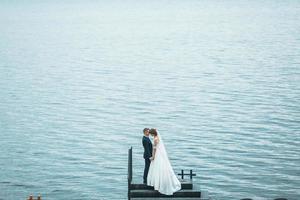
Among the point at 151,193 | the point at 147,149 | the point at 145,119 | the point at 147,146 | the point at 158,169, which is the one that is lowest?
the point at 151,193

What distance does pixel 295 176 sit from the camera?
43969 mm

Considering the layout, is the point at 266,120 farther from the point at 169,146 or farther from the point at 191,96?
the point at 191,96

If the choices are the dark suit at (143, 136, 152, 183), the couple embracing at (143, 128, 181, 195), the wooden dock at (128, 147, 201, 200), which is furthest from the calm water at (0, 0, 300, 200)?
the couple embracing at (143, 128, 181, 195)

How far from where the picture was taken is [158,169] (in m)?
28.0

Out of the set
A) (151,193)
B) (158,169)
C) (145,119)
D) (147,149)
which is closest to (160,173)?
(158,169)

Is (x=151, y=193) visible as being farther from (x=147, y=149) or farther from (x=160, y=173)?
(x=147, y=149)

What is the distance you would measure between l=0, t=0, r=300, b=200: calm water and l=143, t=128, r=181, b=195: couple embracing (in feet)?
37.1

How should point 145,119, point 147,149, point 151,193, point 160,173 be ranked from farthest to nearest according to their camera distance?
point 145,119 < point 147,149 < point 151,193 < point 160,173

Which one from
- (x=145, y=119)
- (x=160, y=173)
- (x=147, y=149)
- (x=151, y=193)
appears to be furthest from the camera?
(x=145, y=119)

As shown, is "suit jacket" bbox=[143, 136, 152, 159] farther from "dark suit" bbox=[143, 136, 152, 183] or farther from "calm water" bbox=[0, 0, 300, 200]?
"calm water" bbox=[0, 0, 300, 200]

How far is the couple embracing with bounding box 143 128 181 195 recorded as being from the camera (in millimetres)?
27672

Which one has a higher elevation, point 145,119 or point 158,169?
point 145,119

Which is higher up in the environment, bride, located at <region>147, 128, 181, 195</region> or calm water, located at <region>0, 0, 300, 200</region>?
calm water, located at <region>0, 0, 300, 200</region>

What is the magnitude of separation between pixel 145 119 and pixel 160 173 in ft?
120
